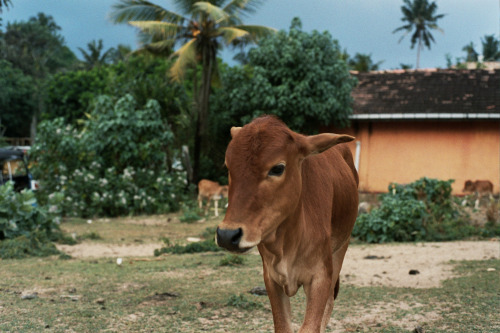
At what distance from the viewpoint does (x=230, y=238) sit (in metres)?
2.65

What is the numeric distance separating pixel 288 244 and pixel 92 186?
12.3 meters

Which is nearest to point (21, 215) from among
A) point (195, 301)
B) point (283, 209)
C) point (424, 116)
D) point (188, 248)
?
point (188, 248)

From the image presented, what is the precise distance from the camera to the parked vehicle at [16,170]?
15.0 meters

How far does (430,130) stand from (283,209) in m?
15.7

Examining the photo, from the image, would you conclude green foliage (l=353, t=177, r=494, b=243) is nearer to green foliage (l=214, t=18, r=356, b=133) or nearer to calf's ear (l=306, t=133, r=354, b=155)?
green foliage (l=214, t=18, r=356, b=133)

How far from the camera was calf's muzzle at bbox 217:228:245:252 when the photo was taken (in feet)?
8.71

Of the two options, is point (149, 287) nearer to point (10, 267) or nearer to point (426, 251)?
point (10, 267)

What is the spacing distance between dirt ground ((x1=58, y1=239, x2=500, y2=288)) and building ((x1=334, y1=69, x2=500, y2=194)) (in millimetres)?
7692

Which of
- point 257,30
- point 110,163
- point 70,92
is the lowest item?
point 110,163

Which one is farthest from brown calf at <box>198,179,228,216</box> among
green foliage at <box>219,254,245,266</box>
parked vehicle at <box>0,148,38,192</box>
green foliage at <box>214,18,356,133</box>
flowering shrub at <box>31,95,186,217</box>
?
green foliage at <box>219,254,245,266</box>

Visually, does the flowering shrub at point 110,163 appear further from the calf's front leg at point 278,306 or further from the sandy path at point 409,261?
the calf's front leg at point 278,306

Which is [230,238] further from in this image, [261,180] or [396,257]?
[396,257]

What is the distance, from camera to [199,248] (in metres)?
9.30

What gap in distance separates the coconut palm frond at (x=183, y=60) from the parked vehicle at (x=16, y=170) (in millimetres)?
5798
